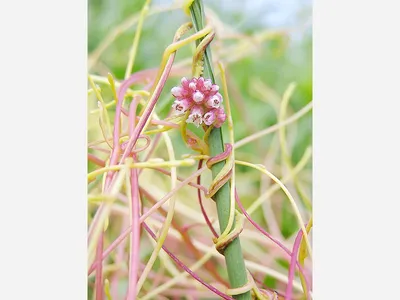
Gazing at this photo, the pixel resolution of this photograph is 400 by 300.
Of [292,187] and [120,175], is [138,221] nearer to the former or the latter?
[120,175]

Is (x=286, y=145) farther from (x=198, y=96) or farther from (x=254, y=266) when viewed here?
(x=198, y=96)

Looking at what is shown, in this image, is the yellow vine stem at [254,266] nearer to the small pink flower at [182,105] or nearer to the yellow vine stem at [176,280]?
the yellow vine stem at [176,280]

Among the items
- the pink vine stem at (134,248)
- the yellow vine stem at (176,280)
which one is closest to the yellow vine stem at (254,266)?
the yellow vine stem at (176,280)

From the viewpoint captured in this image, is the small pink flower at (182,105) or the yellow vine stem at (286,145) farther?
the yellow vine stem at (286,145)

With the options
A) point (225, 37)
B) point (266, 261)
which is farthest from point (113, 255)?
point (225, 37)

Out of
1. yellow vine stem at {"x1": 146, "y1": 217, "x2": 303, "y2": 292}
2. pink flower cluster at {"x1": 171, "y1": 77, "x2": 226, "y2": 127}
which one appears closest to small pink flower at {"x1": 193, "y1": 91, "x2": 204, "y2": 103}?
pink flower cluster at {"x1": 171, "y1": 77, "x2": 226, "y2": 127}

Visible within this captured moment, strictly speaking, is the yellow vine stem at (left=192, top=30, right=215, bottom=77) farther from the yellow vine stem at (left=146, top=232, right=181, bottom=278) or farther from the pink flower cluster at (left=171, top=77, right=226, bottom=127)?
the yellow vine stem at (left=146, top=232, right=181, bottom=278)

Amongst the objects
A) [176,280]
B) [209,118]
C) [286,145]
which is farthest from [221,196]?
[286,145]

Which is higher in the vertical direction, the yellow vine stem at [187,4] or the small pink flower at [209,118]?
the yellow vine stem at [187,4]
